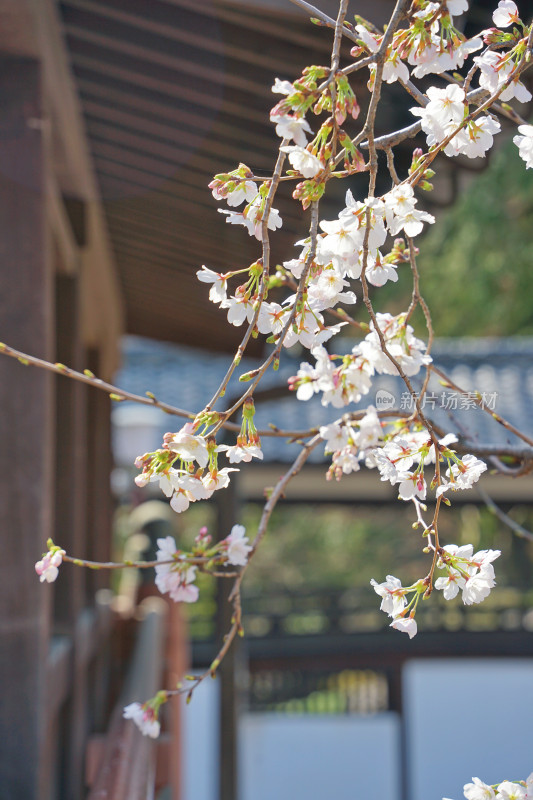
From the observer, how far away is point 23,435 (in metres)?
1.43

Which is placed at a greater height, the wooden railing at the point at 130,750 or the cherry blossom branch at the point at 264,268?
the cherry blossom branch at the point at 264,268

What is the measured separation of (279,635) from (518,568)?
226 centimetres

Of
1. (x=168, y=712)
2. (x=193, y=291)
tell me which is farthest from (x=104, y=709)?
(x=193, y=291)

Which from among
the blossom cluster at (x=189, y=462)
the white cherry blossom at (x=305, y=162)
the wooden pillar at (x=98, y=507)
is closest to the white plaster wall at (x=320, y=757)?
the wooden pillar at (x=98, y=507)

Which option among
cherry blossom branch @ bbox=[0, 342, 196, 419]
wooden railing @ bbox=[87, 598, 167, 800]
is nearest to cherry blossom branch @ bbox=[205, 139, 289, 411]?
cherry blossom branch @ bbox=[0, 342, 196, 419]

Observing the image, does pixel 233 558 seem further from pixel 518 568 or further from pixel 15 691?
pixel 518 568

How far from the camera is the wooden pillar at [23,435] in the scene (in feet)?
4.48

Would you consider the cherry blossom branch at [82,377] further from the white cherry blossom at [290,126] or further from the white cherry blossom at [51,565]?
the white cherry blossom at [290,126]

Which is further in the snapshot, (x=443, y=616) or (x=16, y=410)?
(x=443, y=616)

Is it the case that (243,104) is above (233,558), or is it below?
above

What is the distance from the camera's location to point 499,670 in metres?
6.97

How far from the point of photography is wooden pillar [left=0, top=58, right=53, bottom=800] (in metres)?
1.37

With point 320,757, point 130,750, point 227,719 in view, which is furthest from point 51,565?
point 320,757

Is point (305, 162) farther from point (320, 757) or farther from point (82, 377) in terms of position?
point (320, 757)
